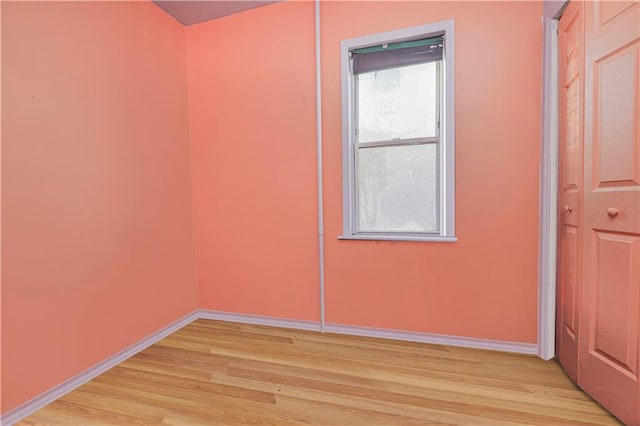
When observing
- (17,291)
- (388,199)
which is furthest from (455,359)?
(17,291)

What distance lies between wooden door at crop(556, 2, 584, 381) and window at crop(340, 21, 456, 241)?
0.67m

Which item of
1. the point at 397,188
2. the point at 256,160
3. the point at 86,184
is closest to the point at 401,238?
the point at 397,188

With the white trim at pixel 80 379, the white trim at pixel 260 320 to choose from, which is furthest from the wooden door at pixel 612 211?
the white trim at pixel 80 379

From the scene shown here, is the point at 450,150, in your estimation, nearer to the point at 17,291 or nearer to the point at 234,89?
the point at 234,89

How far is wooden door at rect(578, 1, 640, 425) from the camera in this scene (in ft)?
4.27

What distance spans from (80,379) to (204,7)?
3050 millimetres

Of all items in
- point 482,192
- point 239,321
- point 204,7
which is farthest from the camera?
point 239,321

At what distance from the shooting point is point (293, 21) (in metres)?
2.38

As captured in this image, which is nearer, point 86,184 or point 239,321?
point 86,184

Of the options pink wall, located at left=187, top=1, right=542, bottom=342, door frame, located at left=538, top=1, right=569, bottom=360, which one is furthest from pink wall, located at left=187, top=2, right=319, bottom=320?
door frame, located at left=538, top=1, right=569, bottom=360

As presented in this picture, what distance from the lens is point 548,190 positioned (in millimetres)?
1865

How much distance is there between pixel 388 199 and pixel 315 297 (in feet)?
3.60

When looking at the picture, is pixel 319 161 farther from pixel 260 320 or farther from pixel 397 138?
pixel 260 320

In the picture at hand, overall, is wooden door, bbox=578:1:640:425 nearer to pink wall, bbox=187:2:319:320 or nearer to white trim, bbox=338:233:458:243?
white trim, bbox=338:233:458:243
